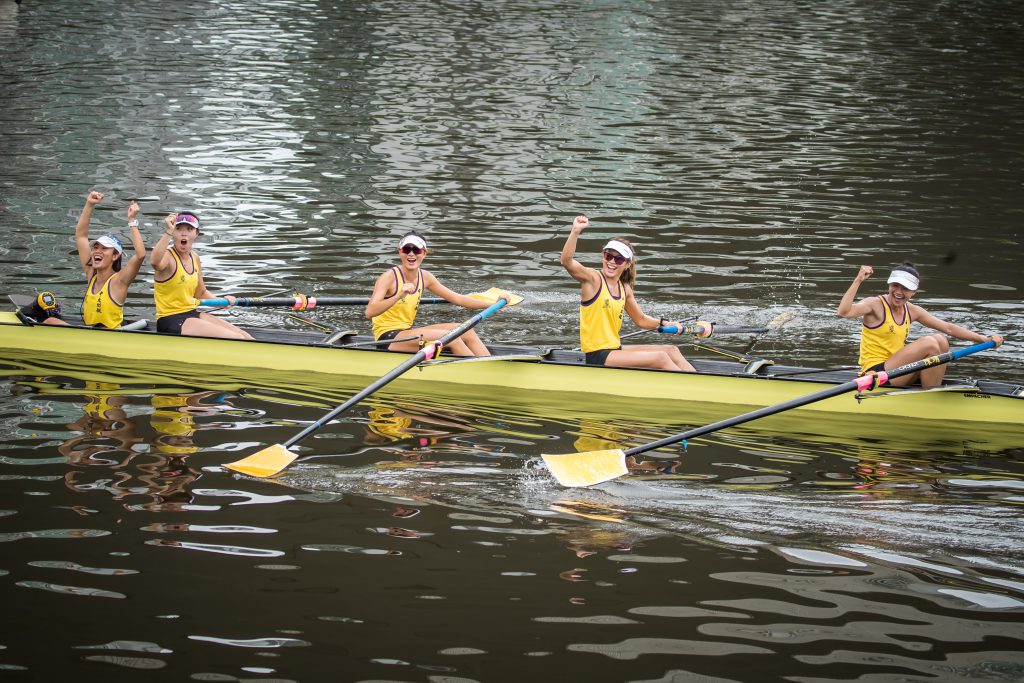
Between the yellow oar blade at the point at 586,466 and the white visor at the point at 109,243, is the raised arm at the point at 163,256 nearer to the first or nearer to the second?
the white visor at the point at 109,243

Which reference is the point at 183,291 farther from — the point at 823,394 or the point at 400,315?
the point at 823,394

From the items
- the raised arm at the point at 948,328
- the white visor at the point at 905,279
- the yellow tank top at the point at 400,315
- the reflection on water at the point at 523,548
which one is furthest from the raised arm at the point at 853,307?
the yellow tank top at the point at 400,315

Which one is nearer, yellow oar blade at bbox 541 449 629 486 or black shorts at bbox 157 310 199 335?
yellow oar blade at bbox 541 449 629 486

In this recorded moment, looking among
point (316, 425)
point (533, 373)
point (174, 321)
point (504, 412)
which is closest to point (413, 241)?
point (533, 373)

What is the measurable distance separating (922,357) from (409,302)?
5231mm

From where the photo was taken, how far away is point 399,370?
11.4 m

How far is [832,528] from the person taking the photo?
8.69m

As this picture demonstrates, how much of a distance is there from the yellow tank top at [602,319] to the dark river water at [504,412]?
0.77 m

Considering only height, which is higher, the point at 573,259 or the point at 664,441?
the point at 573,259

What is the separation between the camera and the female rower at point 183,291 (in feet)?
42.1

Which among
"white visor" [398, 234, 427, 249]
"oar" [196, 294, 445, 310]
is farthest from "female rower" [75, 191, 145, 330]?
"white visor" [398, 234, 427, 249]

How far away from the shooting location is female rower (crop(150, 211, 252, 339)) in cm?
1282

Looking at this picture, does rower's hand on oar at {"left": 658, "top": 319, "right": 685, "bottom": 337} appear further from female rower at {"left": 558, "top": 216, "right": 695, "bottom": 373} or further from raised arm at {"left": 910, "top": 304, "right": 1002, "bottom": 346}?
raised arm at {"left": 910, "top": 304, "right": 1002, "bottom": 346}

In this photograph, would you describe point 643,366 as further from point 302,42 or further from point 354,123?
point 302,42
